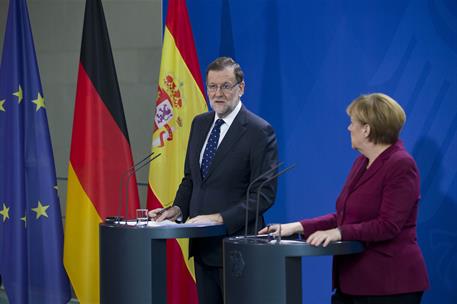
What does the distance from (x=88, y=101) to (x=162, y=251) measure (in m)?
1.68

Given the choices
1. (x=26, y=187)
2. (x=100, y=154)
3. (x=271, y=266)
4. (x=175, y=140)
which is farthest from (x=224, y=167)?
(x=26, y=187)

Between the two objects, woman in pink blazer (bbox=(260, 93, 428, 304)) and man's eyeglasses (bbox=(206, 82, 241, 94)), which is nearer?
woman in pink blazer (bbox=(260, 93, 428, 304))

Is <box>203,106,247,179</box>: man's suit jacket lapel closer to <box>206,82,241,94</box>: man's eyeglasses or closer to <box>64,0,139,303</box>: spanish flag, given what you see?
<box>206,82,241,94</box>: man's eyeglasses

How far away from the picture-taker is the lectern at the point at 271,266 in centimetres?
249

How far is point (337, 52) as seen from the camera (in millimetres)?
4254

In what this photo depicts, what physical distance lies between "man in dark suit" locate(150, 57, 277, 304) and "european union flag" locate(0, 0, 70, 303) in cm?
148

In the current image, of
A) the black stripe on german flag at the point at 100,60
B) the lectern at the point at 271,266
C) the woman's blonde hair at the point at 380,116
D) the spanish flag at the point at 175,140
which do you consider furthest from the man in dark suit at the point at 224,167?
the black stripe on german flag at the point at 100,60

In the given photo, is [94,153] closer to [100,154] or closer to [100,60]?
[100,154]

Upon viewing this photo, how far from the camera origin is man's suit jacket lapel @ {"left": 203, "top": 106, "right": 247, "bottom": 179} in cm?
323

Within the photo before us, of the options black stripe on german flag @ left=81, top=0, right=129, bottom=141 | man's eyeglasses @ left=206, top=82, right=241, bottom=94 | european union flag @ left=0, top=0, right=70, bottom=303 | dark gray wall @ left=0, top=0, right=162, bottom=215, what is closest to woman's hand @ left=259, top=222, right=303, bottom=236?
man's eyeglasses @ left=206, top=82, right=241, bottom=94

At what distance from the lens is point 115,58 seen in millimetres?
5426

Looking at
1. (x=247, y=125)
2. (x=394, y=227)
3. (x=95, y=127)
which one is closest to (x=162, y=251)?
(x=247, y=125)

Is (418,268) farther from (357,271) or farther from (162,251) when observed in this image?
(162,251)

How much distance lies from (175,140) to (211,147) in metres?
1.21
